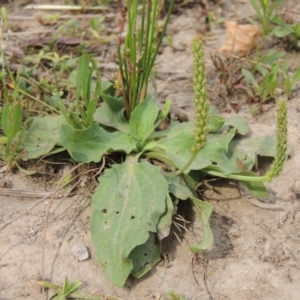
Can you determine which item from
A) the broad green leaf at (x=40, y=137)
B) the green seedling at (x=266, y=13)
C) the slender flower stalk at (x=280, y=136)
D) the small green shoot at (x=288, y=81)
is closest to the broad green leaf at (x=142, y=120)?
the broad green leaf at (x=40, y=137)

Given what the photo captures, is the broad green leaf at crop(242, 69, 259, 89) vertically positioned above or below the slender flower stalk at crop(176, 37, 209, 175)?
below

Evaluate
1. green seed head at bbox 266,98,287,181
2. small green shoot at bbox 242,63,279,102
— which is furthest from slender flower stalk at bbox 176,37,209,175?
small green shoot at bbox 242,63,279,102

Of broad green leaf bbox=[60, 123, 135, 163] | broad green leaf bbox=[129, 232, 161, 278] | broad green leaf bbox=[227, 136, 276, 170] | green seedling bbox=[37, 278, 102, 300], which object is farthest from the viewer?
broad green leaf bbox=[227, 136, 276, 170]

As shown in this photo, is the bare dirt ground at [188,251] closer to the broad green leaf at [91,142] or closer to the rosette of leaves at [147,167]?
the rosette of leaves at [147,167]

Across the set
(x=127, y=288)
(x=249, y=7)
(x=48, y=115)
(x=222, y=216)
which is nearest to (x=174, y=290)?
(x=127, y=288)

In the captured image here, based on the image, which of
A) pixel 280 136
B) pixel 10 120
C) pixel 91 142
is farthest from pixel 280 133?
pixel 10 120

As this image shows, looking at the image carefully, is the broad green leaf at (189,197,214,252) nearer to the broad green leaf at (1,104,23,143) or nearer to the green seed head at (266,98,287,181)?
the green seed head at (266,98,287,181)

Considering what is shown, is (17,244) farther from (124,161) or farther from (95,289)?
(124,161)
